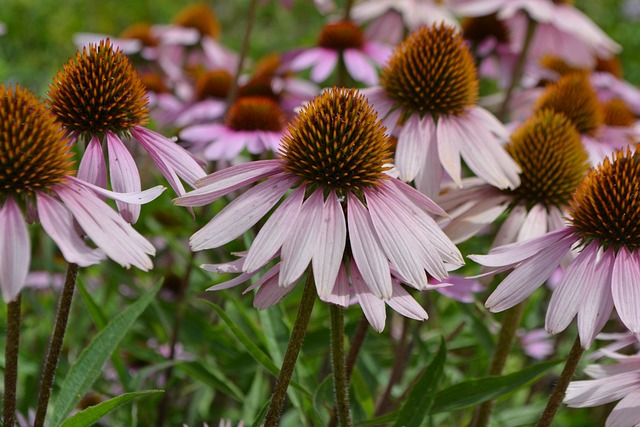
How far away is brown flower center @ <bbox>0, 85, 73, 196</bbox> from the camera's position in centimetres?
99

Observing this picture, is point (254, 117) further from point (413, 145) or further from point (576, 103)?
point (576, 103)

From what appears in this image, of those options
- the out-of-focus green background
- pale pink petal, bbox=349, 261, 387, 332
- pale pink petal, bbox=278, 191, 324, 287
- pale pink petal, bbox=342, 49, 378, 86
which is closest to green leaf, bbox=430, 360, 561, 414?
pale pink petal, bbox=349, 261, 387, 332

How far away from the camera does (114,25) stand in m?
5.58

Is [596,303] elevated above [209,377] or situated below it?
above

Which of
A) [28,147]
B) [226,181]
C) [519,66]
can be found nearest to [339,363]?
[226,181]

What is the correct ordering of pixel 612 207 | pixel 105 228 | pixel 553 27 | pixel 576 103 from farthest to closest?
pixel 553 27, pixel 576 103, pixel 612 207, pixel 105 228

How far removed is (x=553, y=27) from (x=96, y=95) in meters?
2.17

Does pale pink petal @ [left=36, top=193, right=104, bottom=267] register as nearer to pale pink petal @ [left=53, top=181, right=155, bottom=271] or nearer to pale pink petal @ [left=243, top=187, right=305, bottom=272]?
pale pink petal @ [left=53, top=181, right=155, bottom=271]

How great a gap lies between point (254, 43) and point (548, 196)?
3234 millimetres

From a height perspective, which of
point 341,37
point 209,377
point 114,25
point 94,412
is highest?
point 114,25

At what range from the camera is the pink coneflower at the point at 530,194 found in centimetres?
153

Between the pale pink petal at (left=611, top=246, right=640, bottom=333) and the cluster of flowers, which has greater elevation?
the cluster of flowers

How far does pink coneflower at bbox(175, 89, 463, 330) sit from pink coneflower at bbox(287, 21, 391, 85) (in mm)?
1160

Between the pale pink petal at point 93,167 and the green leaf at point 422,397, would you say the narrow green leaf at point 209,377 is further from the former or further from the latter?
the pale pink petal at point 93,167
